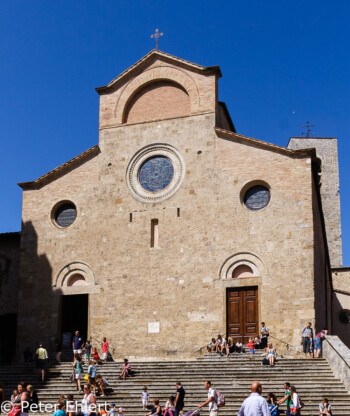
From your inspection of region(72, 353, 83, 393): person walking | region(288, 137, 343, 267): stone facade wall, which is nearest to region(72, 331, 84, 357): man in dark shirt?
region(72, 353, 83, 393): person walking

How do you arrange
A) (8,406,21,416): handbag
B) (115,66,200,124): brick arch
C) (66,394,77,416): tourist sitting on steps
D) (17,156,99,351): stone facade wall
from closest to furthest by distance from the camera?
(8,406,21,416): handbag < (66,394,77,416): tourist sitting on steps < (17,156,99,351): stone facade wall < (115,66,200,124): brick arch

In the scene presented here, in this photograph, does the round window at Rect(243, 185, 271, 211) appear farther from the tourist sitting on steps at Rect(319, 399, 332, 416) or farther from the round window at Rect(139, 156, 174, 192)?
the tourist sitting on steps at Rect(319, 399, 332, 416)

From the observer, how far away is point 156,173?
28609mm

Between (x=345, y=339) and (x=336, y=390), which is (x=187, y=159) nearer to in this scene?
(x=336, y=390)

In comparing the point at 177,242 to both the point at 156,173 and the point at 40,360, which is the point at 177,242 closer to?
the point at 156,173

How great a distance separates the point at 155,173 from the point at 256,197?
4684 mm

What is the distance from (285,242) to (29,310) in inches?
449

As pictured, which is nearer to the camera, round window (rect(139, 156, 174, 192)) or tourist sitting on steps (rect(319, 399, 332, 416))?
tourist sitting on steps (rect(319, 399, 332, 416))

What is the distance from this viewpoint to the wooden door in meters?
25.3

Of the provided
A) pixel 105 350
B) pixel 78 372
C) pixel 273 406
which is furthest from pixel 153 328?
pixel 273 406

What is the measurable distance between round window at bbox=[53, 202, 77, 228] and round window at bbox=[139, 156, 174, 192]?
3.38 metres

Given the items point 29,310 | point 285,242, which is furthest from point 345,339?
point 29,310

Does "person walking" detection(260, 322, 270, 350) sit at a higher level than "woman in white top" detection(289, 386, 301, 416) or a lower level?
higher

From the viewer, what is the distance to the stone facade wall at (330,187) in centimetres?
4728
